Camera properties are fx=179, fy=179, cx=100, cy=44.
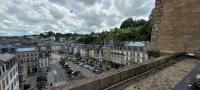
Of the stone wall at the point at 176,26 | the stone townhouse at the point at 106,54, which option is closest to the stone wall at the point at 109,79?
the stone wall at the point at 176,26

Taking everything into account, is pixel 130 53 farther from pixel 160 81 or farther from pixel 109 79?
pixel 109 79

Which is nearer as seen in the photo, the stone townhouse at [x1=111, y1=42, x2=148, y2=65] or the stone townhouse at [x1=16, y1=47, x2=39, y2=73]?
the stone townhouse at [x1=111, y1=42, x2=148, y2=65]

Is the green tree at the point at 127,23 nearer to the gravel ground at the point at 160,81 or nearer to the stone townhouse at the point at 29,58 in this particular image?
the stone townhouse at the point at 29,58

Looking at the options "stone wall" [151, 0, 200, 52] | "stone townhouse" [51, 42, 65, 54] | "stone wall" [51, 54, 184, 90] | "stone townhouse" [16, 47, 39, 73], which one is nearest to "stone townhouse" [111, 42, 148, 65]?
"stone townhouse" [16, 47, 39, 73]

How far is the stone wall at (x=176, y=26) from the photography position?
17.6 ft

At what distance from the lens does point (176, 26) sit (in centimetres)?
584

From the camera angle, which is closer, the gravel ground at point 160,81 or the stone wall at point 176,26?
the gravel ground at point 160,81

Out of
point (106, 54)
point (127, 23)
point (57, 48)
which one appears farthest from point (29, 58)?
point (57, 48)

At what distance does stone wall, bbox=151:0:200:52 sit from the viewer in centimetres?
538

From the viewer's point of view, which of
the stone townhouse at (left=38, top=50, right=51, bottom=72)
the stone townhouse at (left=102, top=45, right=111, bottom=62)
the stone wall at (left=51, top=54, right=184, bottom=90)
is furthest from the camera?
the stone townhouse at (left=102, top=45, right=111, bottom=62)

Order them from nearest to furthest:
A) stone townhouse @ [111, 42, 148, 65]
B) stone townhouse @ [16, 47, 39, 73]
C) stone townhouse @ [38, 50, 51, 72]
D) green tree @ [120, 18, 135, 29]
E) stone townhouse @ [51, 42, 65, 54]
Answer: stone townhouse @ [111, 42, 148, 65] → stone townhouse @ [16, 47, 39, 73] → stone townhouse @ [38, 50, 51, 72] → green tree @ [120, 18, 135, 29] → stone townhouse @ [51, 42, 65, 54]

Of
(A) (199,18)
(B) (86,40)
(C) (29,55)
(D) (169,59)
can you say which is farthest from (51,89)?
(B) (86,40)

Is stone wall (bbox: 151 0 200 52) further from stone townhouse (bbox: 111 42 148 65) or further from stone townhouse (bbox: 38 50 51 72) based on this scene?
stone townhouse (bbox: 38 50 51 72)

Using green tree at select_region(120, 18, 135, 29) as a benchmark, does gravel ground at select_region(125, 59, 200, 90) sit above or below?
below
